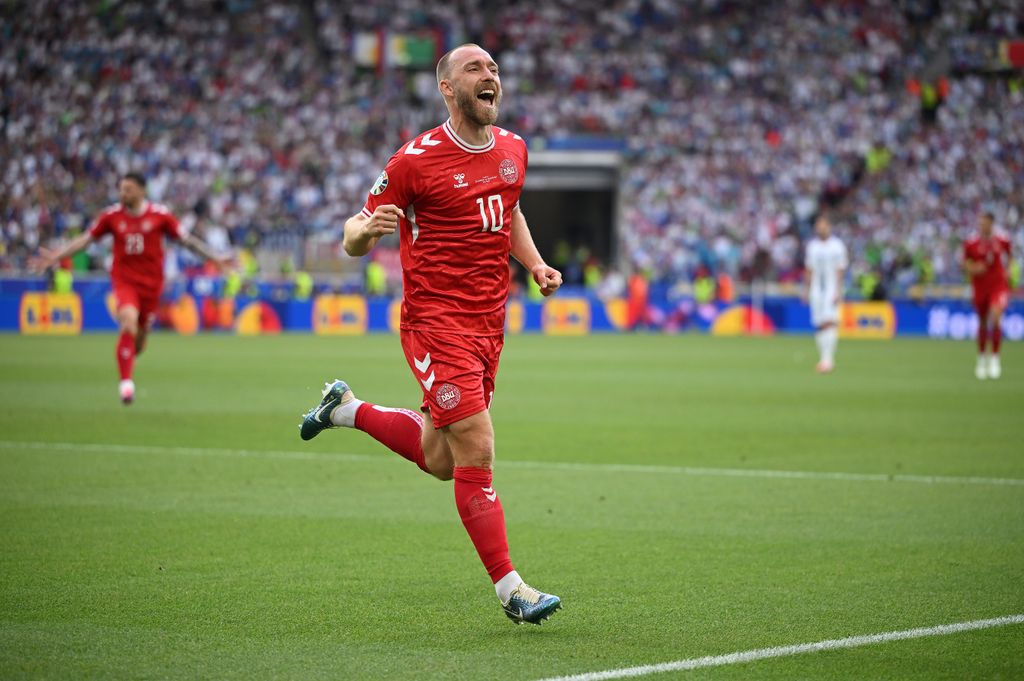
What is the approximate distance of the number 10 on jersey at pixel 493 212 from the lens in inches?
241

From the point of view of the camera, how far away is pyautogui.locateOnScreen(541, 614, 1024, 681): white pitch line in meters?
4.95

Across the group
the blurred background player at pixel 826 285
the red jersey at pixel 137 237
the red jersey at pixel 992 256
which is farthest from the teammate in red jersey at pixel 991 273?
the red jersey at pixel 137 237

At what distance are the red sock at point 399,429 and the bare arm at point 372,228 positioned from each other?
1.10 m

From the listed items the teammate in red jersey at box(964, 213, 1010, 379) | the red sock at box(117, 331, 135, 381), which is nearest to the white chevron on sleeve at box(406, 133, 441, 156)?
the red sock at box(117, 331, 135, 381)

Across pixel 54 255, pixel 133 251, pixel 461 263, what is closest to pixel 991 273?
pixel 133 251

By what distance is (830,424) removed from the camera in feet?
48.5

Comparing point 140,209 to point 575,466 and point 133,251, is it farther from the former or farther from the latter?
point 575,466

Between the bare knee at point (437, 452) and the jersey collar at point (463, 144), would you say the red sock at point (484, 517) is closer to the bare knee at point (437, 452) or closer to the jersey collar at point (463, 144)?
the bare knee at point (437, 452)

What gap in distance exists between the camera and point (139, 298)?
1599cm

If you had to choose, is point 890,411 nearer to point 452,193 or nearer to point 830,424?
point 830,424

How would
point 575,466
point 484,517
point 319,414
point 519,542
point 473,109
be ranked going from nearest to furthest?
point 484,517 < point 473,109 < point 319,414 < point 519,542 < point 575,466

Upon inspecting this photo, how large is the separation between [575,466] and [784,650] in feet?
19.9

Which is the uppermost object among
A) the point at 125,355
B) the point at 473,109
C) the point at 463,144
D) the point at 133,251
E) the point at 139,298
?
the point at 473,109

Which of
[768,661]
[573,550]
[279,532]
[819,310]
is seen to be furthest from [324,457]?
[819,310]
